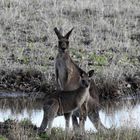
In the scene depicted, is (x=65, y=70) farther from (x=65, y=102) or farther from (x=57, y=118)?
(x=65, y=102)

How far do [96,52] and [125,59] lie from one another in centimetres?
104

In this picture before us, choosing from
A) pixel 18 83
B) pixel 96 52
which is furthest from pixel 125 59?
pixel 18 83

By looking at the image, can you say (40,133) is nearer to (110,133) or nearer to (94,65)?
(110,133)

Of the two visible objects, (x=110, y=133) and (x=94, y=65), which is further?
(x=94, y=65)

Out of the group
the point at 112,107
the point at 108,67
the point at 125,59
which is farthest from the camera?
the point at 125,59

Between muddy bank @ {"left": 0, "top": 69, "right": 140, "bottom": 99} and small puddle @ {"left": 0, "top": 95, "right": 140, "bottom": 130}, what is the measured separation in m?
0.41

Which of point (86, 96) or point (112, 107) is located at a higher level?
point (86, 96)

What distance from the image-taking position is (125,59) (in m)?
20.2

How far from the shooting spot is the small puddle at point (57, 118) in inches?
529

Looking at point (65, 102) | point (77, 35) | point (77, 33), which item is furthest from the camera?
point (77, 33)

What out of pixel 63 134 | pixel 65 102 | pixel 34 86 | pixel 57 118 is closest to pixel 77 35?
pixel 34 86

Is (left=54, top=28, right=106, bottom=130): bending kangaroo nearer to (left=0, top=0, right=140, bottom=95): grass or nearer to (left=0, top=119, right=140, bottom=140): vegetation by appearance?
(left=0, top=119, right=140, bottom=140): vegetation

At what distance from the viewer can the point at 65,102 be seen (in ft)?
40.3

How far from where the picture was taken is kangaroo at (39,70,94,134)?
1192 cm
